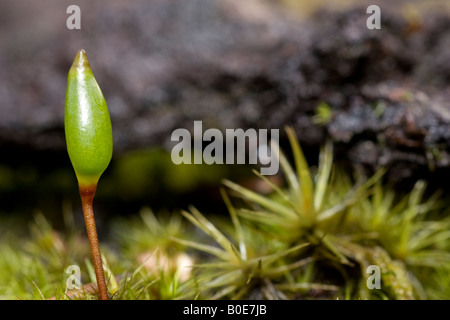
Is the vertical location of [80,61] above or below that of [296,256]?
above

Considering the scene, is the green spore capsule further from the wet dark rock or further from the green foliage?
the wet dark rock

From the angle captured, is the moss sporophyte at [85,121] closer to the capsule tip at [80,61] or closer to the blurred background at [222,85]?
the capsule tip at [80,61]

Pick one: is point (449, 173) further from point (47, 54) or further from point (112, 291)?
point (47, 54)

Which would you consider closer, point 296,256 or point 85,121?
point 85,121

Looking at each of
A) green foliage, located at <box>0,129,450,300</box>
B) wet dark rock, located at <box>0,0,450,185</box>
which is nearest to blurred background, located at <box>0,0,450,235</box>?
wet dark rock, located at <box>0,0,450,185</box>

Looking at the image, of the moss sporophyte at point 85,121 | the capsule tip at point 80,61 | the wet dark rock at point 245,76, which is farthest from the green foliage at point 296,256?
the capsule tip at point 80,61

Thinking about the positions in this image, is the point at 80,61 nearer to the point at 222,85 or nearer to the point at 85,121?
the point at 85,121

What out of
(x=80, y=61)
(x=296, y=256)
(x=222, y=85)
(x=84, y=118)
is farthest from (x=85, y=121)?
(x=222, y=85)

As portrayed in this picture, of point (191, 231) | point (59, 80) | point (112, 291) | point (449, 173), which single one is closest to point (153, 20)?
point (59, 80)
